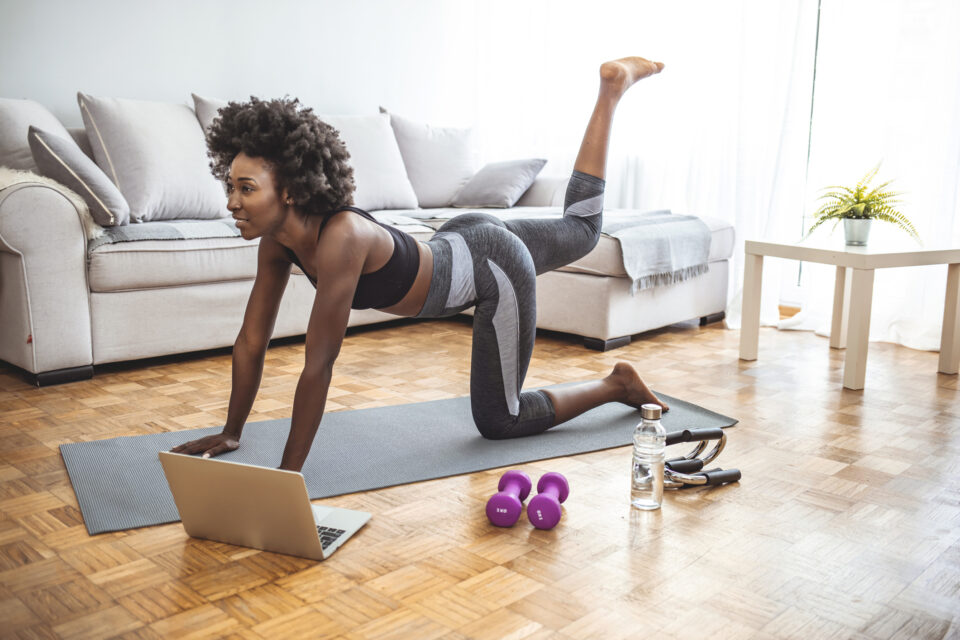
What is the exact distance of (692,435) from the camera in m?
1.85

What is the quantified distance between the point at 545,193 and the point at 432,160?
622 mm

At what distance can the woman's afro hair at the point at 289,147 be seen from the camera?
1635 millimetres

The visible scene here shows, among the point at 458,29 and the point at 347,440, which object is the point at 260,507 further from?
the point at 458,29

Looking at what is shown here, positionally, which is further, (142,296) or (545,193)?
(545,193)

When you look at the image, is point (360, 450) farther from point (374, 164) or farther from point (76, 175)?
point (374, 164)

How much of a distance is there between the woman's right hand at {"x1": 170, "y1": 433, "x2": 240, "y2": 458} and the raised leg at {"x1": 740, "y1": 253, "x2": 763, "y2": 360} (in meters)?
1.95

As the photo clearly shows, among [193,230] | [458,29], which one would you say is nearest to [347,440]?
[193,230]

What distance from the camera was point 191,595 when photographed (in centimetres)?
136

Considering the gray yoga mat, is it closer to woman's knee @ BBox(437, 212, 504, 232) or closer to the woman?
the woman

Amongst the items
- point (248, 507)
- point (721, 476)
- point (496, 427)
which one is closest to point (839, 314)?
point (721, 476)

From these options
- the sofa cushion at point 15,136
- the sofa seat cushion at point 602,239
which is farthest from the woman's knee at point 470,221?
the sofa cushion at point 15,136

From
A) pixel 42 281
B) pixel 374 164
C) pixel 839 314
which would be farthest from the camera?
pixel 374 164

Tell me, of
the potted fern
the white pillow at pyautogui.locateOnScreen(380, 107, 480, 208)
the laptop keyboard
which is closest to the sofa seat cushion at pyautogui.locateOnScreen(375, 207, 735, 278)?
the white pillow at pyautogui.locateOnScreen(380, 107, 480, 208)

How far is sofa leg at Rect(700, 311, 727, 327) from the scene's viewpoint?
3.82 metres
